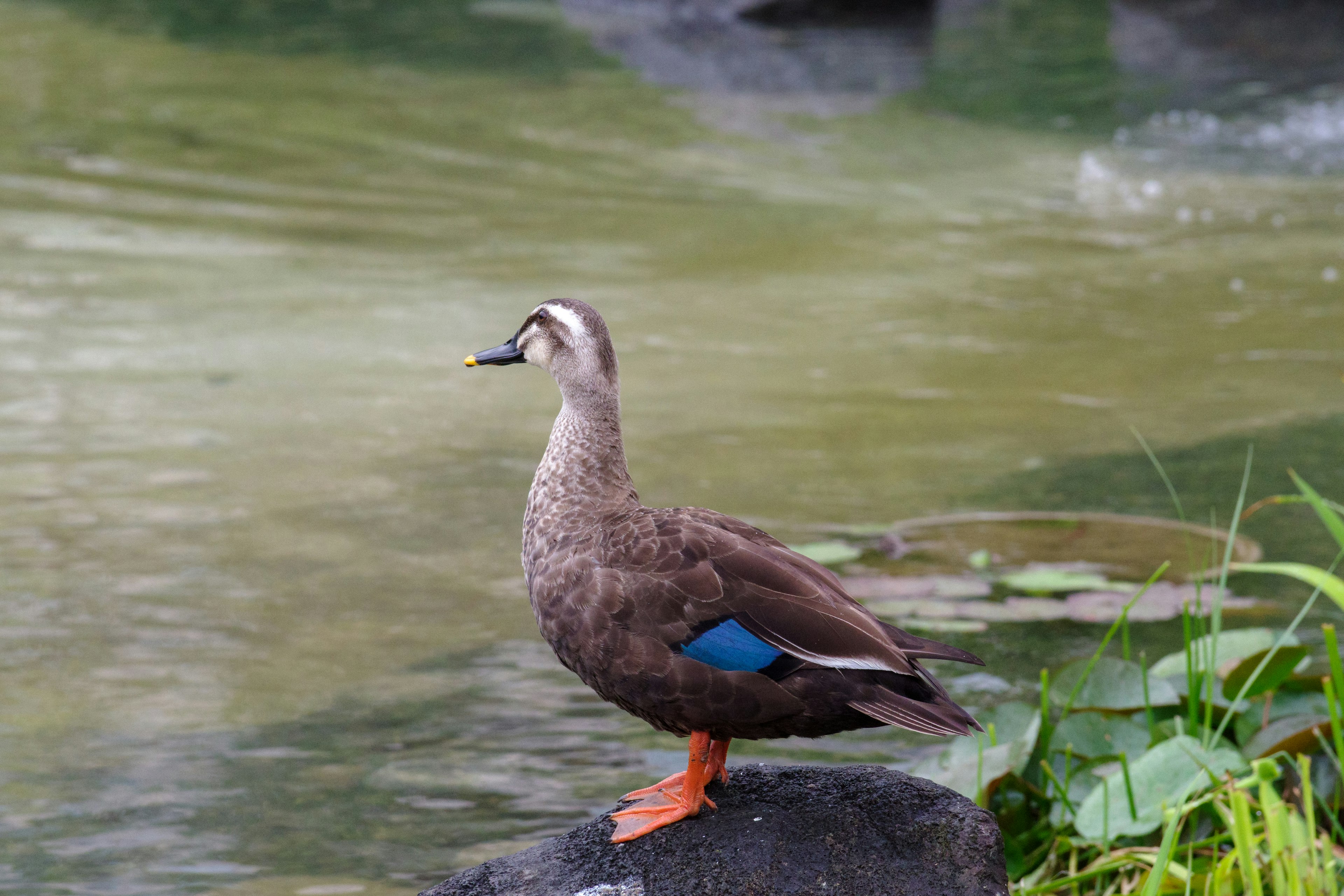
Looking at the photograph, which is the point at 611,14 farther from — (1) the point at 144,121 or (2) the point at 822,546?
(2) the point at 822,546

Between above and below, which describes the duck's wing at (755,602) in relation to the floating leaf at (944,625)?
above

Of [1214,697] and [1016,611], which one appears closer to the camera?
[1214,697]

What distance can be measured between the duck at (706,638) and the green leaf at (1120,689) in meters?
1.06

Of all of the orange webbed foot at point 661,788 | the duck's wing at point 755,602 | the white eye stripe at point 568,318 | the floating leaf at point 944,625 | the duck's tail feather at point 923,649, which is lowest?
the floating leaf at point 944,625

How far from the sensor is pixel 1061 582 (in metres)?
5.28

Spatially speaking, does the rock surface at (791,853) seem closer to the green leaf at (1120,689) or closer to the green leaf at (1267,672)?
the green leaf at (1120,689)

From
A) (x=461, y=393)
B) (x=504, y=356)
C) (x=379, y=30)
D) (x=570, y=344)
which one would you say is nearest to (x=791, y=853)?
(x=570, y=344)

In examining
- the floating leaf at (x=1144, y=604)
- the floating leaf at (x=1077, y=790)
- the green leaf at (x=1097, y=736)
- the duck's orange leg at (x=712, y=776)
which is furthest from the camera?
the floating leaf at (x=1144, y=604)

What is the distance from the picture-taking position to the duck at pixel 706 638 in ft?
9.00

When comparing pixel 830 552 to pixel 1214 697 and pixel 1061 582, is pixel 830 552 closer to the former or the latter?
pixel 1061 582

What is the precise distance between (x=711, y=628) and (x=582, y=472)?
582 millimetres

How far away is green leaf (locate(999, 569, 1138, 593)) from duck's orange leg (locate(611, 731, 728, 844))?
8.15 ft

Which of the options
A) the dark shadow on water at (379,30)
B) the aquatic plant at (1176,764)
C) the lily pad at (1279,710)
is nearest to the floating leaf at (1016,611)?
the aquatic plant at (1176,764)

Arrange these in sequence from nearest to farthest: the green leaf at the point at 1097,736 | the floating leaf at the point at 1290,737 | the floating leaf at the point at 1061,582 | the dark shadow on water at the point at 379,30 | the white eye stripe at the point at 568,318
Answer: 1. the white eye stripe at the point at 568,318
2. the floating leaf at the point at 1290,737
3. the green leaf at the point at 1097,736
4. the floating leaf at the point at 1061,582
5. the dark shadow on water at the point at 379,30
